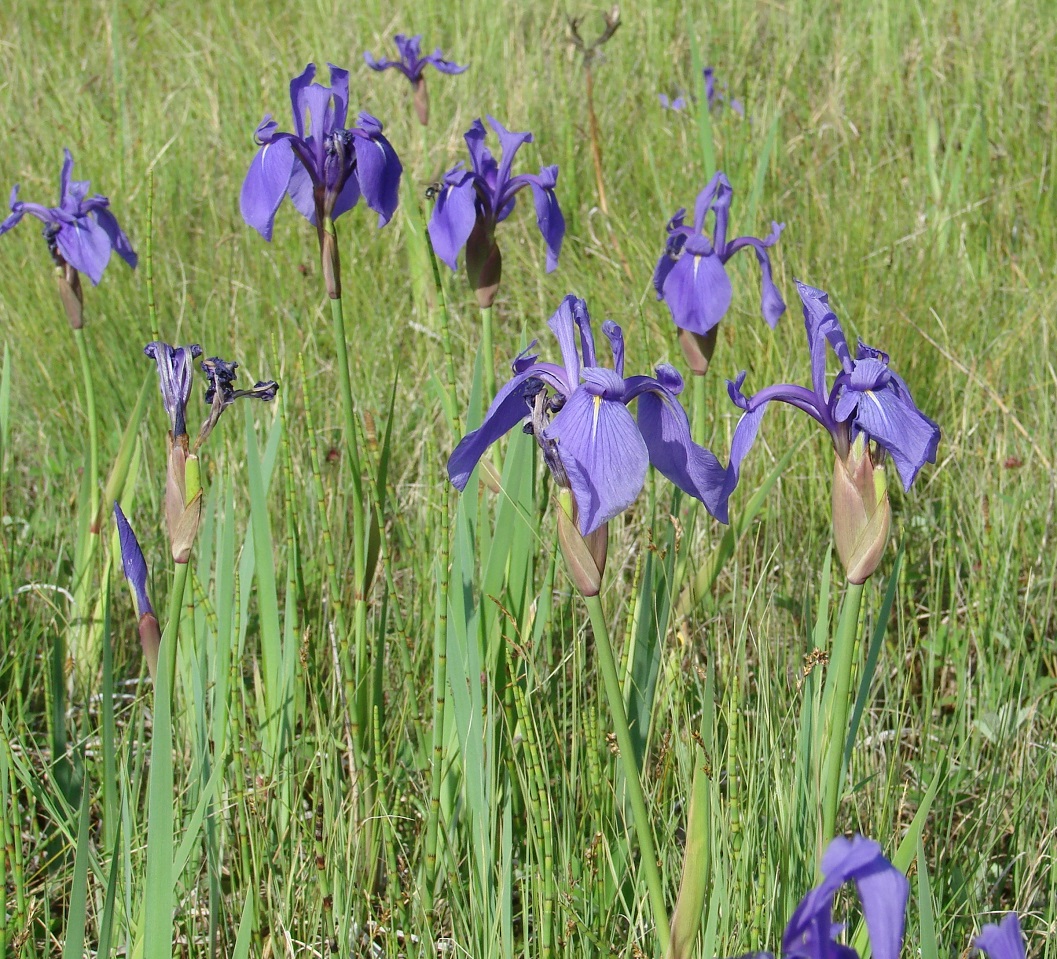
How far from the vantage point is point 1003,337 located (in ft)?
9.27

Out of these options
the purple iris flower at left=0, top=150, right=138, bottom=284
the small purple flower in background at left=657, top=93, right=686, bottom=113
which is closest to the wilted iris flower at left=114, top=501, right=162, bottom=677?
the purple iris flower at left=0, top=150, right=138, bottom=284

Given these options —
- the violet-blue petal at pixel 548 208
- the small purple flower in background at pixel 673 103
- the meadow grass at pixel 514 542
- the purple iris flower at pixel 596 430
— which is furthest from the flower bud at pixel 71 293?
the small purple flower in background at pixel 673 103

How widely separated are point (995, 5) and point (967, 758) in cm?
357

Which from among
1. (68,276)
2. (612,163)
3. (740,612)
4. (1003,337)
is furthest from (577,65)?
(740,612)

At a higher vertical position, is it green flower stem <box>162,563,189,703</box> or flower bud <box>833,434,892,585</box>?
flower bud <box>833,434,892,585</box>

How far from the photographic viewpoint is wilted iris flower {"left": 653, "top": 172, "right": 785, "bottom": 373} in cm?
204

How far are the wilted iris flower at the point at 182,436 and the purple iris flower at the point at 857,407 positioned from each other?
61cm

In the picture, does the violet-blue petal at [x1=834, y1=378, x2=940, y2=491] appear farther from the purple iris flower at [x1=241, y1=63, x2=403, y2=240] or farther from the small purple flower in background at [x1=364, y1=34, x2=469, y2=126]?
the small purple flower in background at [x1=364, y1=34, x2=469, y2=126]

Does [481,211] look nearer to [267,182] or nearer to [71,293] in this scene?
[267,182]

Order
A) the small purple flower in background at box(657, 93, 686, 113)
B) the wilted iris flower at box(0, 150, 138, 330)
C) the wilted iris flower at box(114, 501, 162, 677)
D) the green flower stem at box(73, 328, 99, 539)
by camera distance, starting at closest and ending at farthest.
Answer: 1. the wilted iris flower at box(114, 501, 162, 677)
2. the green flower stem at box(73, 328, 99, 539)
3. the wilted iris flower at box(0, 150, 138, 330)
4. the small purple flower in background at box(657, 93, 686, 113)

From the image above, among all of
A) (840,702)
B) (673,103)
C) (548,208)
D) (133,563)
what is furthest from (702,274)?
(673,103)

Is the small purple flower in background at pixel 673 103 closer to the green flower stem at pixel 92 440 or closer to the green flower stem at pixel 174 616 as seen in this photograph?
the green flower stem at pixel 92 440

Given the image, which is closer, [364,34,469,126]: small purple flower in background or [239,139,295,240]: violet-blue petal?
[239,139,295,240]: violet-blue petal

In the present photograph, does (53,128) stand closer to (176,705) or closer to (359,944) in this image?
(176,705)
